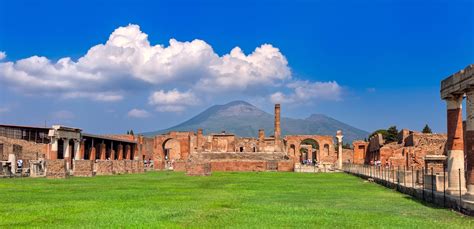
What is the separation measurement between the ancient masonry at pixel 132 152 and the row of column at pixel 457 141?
21.6m

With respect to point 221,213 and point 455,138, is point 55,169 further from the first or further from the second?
point 455,138

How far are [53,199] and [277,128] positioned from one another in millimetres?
59585

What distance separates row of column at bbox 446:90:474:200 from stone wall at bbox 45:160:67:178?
77.2ft

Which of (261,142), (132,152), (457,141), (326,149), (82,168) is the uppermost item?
(261,142)

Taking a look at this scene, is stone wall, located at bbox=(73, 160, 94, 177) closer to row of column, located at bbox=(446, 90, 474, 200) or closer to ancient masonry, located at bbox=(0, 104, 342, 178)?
ancient masonry, located at bbox=(0, 104, 342, 178)

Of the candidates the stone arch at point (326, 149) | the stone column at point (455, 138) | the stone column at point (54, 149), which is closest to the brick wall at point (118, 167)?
the stone column at point (54, 149)

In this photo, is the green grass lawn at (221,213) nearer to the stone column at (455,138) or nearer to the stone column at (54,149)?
the stone column at (455,138)

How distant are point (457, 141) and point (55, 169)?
78.7ft

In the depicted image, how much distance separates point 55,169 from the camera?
3281 cm

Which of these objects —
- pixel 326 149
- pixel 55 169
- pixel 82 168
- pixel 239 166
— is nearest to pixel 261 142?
pixel 326 149

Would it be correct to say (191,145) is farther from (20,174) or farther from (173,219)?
(173,219)

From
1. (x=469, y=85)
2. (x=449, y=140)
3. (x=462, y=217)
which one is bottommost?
(x=462, y=217)

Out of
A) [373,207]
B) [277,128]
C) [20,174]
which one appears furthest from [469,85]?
[277,128]

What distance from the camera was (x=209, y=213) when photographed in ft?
40.6
